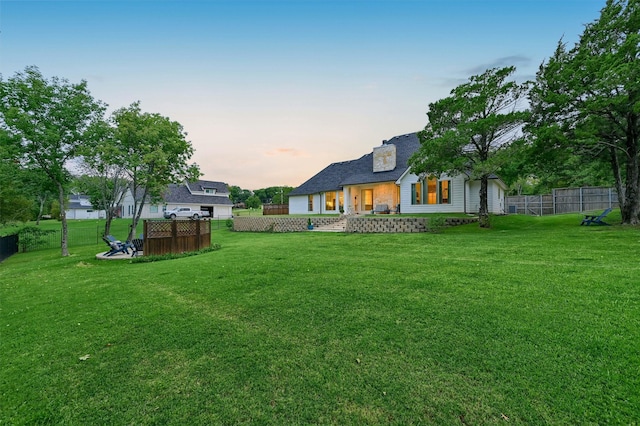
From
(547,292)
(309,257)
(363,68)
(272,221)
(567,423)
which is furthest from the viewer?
(272,221)

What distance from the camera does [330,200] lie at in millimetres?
24547

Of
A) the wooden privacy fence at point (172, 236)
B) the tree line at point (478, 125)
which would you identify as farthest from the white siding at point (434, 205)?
the wooden privacy fence at point (172, 236)

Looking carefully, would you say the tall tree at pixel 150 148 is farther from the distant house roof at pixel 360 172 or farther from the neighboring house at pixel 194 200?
the neighboring house at pixel 194 200

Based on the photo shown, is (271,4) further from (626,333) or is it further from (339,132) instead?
(626,333)

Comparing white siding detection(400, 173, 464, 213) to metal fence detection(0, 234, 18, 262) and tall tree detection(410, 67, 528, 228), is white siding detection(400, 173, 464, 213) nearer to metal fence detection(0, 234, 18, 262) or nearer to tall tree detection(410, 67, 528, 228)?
tall tree detection(410, 67, 528, 228)

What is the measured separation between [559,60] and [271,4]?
13356 millimetres

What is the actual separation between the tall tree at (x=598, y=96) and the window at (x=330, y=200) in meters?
14.9

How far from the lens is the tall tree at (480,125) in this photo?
11695 mm

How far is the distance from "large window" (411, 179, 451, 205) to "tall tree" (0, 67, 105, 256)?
1840 cm

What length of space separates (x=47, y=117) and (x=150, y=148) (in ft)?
13.4

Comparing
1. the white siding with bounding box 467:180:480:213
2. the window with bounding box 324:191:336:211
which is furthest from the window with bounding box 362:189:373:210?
the white siding with bounding box 467:180:480:213

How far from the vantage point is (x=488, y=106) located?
40.8 ft

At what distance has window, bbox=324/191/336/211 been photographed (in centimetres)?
2428

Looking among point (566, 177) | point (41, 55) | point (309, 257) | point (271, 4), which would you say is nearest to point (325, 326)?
point (309, 257)
